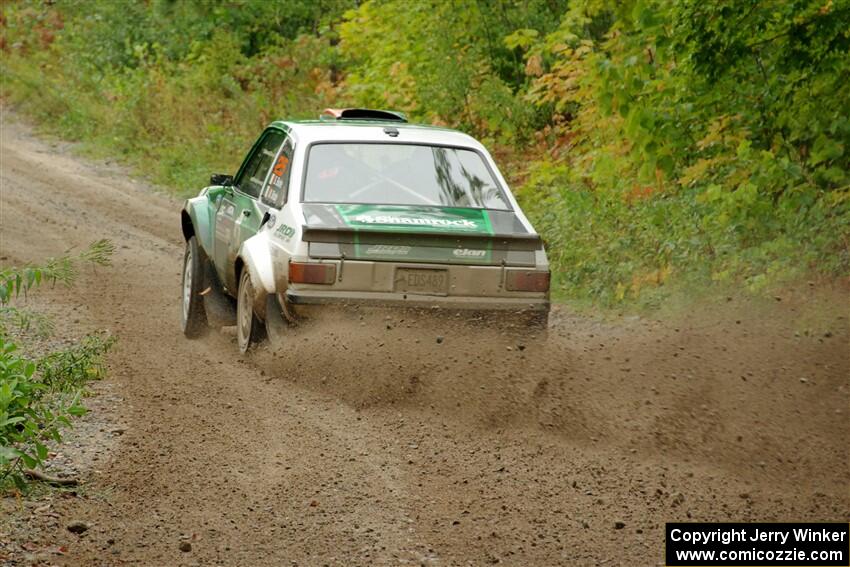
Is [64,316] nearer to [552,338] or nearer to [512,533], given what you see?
[552,338]

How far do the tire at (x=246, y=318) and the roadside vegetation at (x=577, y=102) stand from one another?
13.0 ft

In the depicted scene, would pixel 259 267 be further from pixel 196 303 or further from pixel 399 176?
pixel 196 303

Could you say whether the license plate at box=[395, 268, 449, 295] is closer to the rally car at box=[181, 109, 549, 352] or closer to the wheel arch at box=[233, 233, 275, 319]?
the rally car at box=[181, 109, 549, 352]

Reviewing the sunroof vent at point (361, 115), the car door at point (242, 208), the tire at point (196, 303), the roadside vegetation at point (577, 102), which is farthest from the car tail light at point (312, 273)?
the roadside vegetation at point (577, 102)

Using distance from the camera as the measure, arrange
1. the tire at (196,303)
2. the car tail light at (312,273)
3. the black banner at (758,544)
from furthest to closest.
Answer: the tire at (196,303) → the car tail light at (312,273) → the black banner at (758,544)

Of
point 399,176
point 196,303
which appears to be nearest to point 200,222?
point 196,303

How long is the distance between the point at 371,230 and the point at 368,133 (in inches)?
50.5

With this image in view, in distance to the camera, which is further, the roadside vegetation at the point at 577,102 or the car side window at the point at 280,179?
the roadside vegetation at the point at 577,102

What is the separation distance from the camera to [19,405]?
17.2 ft

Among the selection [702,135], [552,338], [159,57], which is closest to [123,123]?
[159,57]

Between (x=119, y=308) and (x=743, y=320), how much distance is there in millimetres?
5191

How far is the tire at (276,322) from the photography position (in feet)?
24.6

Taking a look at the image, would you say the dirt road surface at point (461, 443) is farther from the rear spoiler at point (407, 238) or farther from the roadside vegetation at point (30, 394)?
the rear spoiler at point (407, 238)

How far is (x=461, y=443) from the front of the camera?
629cm
